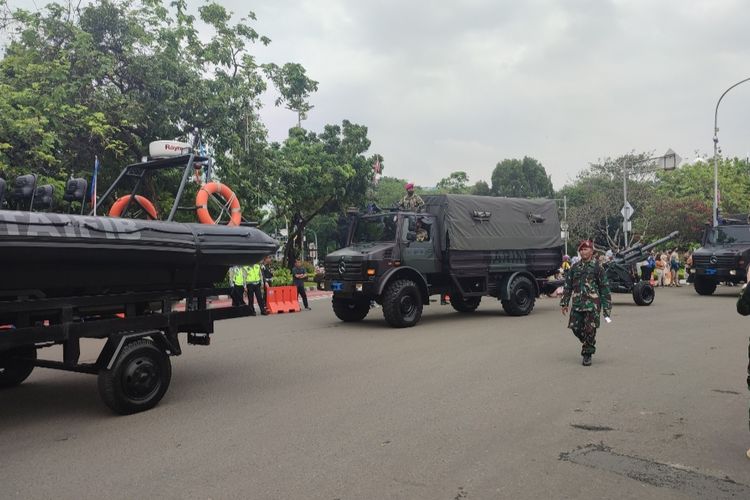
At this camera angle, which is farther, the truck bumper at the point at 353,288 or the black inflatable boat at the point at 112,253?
the truck bumper at the point at 353,288

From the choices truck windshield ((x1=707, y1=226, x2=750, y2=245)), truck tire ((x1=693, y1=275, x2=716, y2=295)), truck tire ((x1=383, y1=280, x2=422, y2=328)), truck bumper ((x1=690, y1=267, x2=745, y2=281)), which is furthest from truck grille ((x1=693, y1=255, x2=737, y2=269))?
truck tire ((x1=383, y1=280, x2=422, y2=328))

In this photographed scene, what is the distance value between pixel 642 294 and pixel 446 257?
6.88 m

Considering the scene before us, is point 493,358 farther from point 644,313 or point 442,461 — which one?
point 644,313

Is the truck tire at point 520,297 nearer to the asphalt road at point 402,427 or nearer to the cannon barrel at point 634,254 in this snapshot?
the asphalt road at point 402,427

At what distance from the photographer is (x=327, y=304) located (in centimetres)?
1867

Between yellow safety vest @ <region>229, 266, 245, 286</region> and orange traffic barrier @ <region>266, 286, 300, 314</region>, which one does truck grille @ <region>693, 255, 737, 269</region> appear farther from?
yellow safety vest @ <region>229, 266, 245, 286</region>

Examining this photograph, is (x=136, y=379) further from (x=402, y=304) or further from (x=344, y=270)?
(x=402, y=304)

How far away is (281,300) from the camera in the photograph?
16.4m

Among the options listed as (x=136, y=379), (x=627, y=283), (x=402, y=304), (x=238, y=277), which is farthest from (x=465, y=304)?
(x=136, y=379)

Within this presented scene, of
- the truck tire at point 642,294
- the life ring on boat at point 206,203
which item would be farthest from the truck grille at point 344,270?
the truck tire at point 642,294

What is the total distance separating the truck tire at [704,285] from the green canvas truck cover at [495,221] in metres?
7.46

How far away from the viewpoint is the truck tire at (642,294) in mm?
16281

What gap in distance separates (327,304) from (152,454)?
14.0 meters

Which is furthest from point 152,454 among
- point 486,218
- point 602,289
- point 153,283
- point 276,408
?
point 486,218
